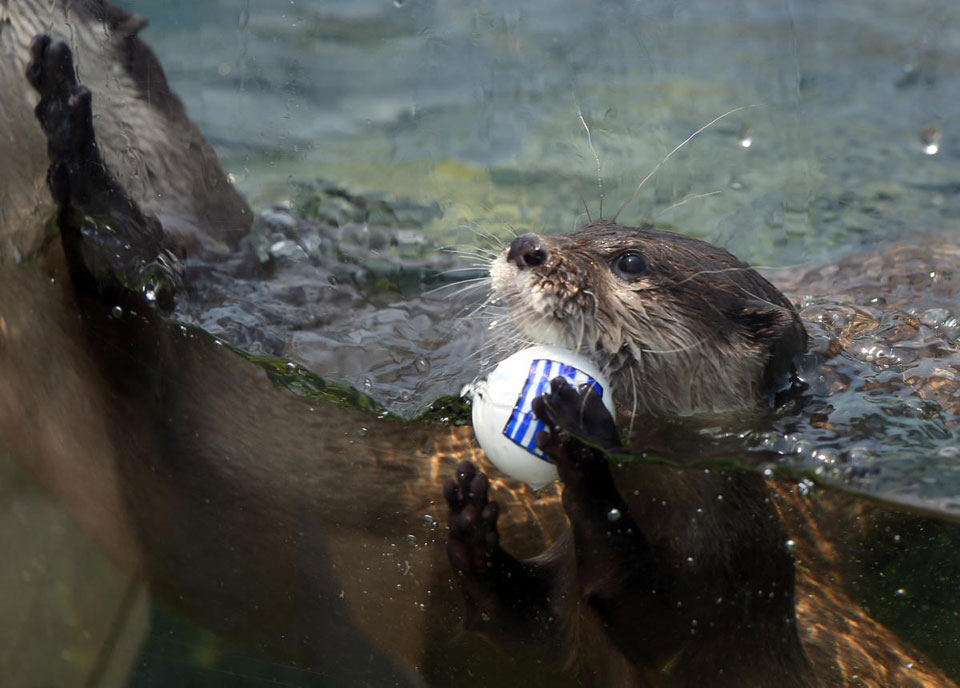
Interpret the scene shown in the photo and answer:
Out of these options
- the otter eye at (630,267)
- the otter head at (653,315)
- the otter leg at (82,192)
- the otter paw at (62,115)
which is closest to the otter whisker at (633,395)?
the otter head at (653,315)

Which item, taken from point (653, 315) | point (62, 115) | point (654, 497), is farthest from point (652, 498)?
point (62, 115)

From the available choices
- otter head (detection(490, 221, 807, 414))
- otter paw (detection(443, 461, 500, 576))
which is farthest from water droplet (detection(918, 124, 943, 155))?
otter paw (detection(443, 461, 500, 576))

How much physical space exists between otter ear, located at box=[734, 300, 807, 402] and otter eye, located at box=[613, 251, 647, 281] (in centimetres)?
29

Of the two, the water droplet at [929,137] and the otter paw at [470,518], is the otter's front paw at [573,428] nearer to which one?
the otter paw at [470,518]

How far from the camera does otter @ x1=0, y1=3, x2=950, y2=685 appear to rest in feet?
9.41

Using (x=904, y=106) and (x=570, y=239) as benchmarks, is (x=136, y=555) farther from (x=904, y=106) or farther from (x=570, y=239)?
(x=904, y=106)

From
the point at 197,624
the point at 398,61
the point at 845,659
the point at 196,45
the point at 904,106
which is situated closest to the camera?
the point at 845,659

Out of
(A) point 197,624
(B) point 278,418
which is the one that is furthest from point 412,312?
(A) point 197,624

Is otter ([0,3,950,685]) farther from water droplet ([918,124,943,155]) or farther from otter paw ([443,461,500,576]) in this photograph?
water droplet ([918,124,943,155])

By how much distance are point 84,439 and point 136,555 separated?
608 millimetres

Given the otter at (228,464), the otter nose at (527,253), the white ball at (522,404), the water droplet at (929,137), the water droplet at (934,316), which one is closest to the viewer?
the white ball at (522,404)

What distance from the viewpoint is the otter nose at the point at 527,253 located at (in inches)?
99.3

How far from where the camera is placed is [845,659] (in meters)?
3.13

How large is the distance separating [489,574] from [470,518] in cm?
23
